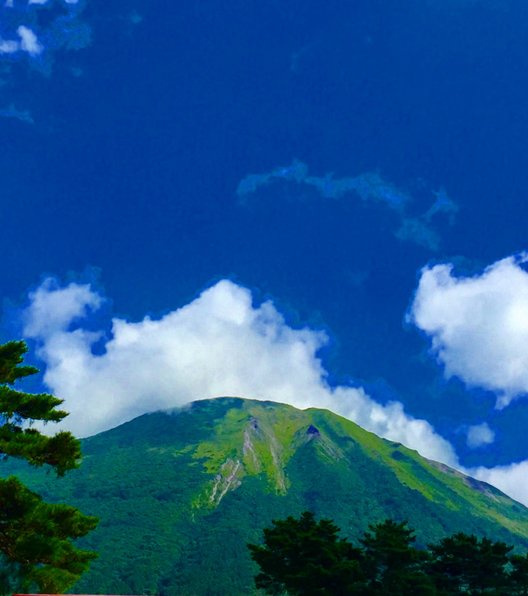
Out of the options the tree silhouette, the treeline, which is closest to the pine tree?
the treeline

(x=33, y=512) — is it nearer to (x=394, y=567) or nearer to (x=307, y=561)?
(x=307, y=561)

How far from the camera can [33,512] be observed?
47.5 feet

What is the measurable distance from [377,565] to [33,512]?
33.1m

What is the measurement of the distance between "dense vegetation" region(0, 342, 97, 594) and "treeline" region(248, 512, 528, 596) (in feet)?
79.5

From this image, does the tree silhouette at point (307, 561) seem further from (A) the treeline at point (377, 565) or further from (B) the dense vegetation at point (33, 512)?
(B) the dense vegetation at point (33, 512)

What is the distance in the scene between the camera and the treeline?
38812 millimetres

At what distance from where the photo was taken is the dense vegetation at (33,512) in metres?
14.4

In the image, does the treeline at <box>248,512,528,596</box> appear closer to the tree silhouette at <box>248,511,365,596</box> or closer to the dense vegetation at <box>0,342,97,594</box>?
the tree silhouette at <box>248,511,365,596</box>

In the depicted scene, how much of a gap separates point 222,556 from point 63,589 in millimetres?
200013

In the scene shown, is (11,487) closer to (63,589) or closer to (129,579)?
(63,589)

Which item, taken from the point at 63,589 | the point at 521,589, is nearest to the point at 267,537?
the point at 521,589

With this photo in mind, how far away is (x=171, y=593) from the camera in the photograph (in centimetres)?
17862

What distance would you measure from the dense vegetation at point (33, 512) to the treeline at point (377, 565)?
24.2m

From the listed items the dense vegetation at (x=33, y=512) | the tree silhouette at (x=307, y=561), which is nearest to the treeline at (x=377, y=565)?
the tree silhouette at (x=307, y=561)
